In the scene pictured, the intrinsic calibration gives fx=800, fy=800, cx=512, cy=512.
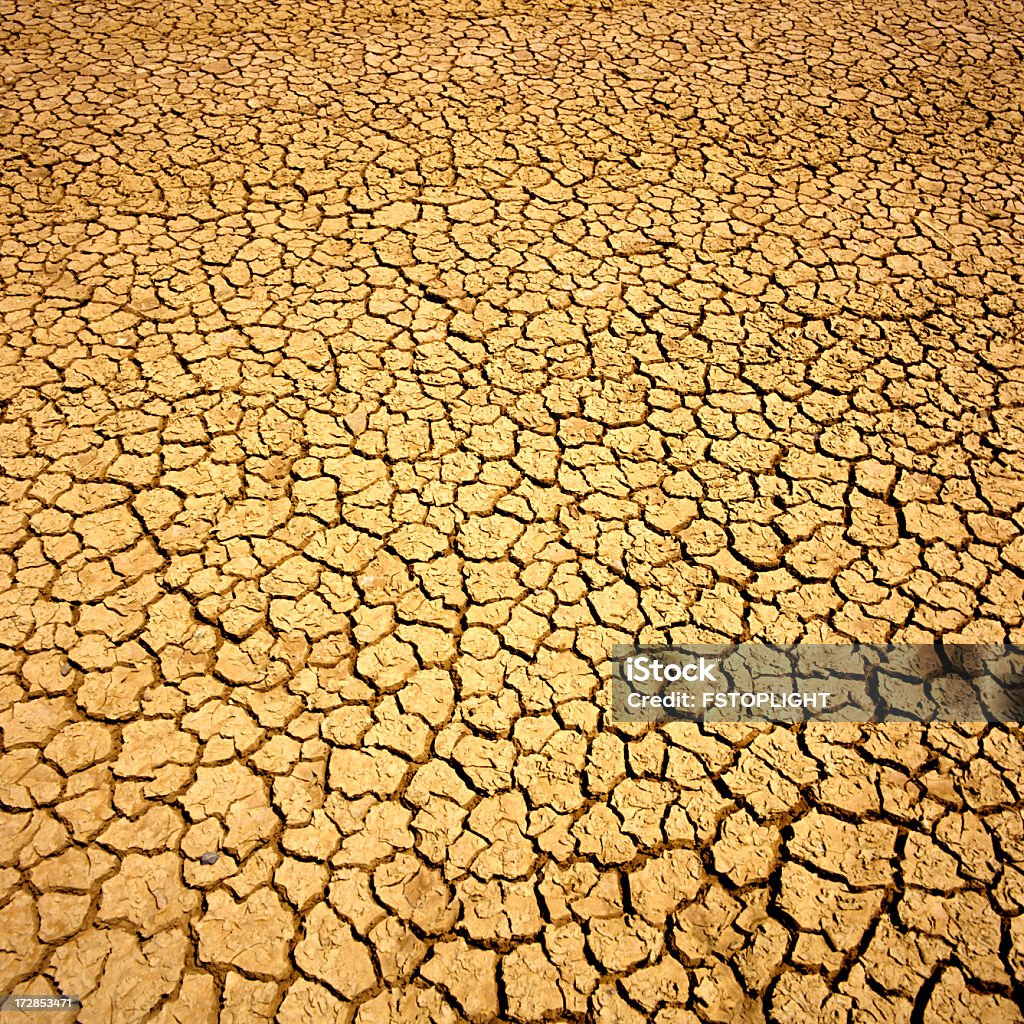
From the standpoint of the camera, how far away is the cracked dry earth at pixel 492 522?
1.79 metres

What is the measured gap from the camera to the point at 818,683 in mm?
2213

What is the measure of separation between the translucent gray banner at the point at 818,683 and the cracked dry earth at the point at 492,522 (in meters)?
0.06

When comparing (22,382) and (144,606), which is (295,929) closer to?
(144,606)

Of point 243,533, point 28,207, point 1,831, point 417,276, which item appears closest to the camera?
point 1,831

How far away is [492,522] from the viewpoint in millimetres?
2572

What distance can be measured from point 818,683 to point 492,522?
1.07 m

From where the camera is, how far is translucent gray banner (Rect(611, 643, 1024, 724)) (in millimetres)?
2162

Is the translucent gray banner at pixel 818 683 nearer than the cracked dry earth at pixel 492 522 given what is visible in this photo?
No

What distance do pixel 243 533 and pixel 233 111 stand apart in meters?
2.84

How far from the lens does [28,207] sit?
363cm

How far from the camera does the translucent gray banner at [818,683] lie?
2162mm

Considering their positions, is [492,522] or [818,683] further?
[492,522]

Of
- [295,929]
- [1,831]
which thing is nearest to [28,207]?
[1,831]

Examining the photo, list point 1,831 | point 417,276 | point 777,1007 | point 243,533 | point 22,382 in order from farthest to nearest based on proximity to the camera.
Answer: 1. point 417,276
2. point 22,382
3. point 243,533
4. point 1,831
5. point 777,1007
